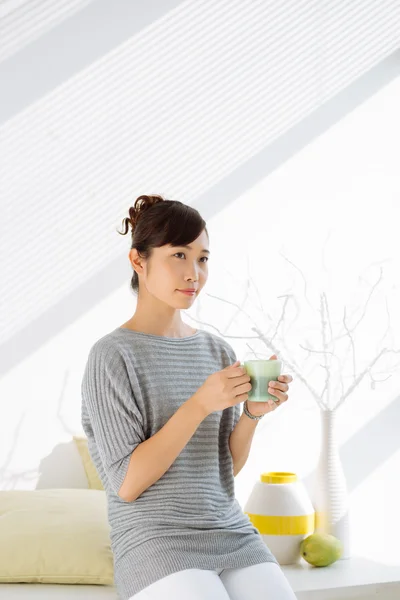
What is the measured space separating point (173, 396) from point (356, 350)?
1647 millimetres

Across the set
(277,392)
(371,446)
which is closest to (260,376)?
(277,392)

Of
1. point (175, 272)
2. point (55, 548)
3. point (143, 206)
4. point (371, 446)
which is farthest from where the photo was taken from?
point (371, 446)

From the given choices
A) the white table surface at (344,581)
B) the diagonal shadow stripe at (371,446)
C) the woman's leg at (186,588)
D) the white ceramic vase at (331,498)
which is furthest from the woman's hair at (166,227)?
the diagonal shadow stripe at (371,446)

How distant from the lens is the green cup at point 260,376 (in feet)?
5.15

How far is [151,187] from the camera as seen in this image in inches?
116

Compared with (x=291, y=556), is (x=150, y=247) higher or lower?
higher

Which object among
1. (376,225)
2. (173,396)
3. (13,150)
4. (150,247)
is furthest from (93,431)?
(376,225)

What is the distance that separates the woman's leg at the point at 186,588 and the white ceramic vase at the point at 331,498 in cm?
116

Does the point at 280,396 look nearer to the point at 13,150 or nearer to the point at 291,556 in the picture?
the point at 291,556

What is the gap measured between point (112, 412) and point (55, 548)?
63 cm

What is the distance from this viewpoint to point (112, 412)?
5.29 ft

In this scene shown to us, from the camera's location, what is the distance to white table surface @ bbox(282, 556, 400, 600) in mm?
2215

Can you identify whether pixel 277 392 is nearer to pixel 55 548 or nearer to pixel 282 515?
pixel 55 548

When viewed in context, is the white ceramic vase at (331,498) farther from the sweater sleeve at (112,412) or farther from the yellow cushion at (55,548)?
the sweater sleeve at (112,412)
